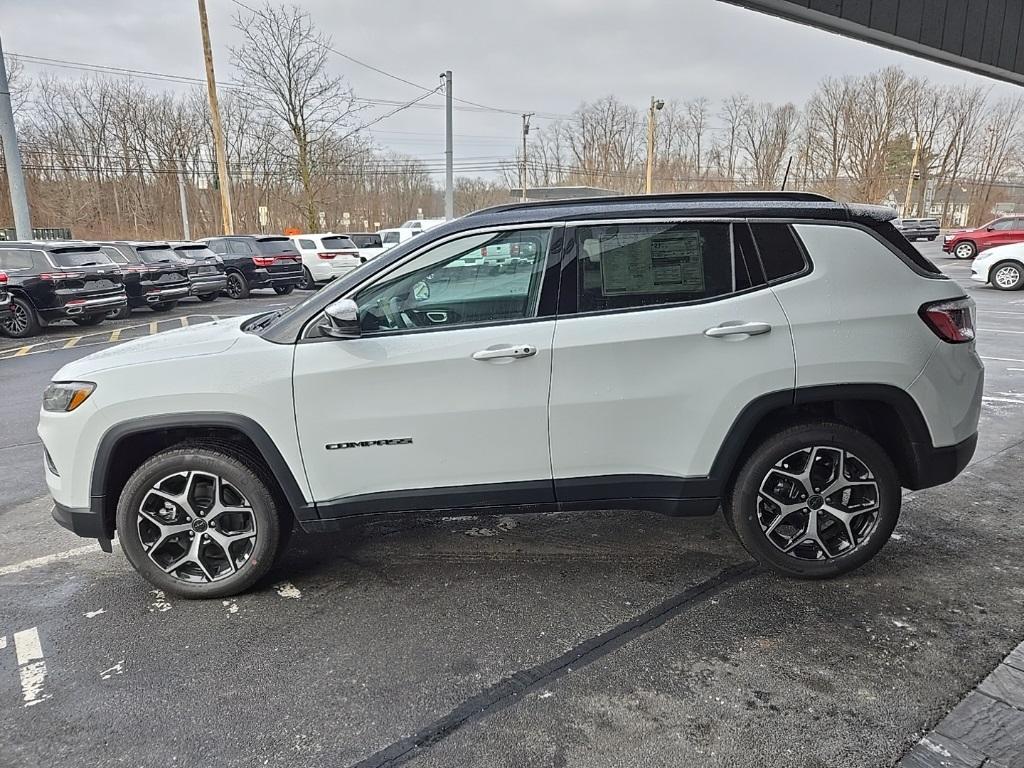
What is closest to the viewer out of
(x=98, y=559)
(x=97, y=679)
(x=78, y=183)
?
(x=97, y=679)

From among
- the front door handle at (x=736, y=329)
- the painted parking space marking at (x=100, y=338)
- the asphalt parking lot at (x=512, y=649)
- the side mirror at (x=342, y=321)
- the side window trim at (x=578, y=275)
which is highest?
the side window trim at (x=578, y=275)

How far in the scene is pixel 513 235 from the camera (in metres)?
3.19

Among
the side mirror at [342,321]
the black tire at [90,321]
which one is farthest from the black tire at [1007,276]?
the black tire at [90,321]

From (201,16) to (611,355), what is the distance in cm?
2625

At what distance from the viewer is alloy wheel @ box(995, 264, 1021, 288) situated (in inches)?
674

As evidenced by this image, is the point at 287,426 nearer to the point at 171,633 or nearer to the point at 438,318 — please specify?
the point at 438,318

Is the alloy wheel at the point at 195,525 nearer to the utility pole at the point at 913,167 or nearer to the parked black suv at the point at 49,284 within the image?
the parked black suv at the point at 49,284

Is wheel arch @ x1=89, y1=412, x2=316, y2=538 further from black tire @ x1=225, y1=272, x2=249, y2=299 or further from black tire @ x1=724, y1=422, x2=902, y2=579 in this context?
black tire @ x1=225, y1=272, x2=249, y2=299

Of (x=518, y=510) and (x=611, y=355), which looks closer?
(x=611, y=355)

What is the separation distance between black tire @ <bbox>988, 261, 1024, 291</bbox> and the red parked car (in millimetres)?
7470

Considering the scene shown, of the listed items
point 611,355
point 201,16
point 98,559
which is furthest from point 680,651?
point 201,16

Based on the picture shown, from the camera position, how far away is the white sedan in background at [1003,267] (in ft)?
55.8

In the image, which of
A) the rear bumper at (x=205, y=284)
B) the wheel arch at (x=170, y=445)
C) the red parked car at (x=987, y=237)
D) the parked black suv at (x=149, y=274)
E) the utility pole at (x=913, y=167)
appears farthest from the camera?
the utility pole at (x=913, y=167)

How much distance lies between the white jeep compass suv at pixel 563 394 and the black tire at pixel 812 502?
12 mm
